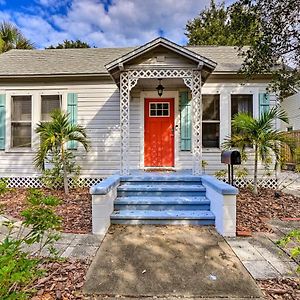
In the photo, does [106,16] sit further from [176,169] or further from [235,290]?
[235,290]

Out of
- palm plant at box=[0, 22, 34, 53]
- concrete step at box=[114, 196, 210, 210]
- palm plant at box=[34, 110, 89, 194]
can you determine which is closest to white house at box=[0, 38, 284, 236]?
palm plant at box=[34, 110, 89, 194]

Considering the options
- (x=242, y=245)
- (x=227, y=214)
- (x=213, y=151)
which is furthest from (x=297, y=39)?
(x=242, y=245)

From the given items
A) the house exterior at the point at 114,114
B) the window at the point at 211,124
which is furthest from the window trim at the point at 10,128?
the window at the point at 211,124

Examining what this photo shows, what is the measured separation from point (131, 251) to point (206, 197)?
2.33 m

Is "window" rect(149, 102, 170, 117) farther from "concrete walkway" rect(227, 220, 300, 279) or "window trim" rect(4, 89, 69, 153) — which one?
"concrete walkway" rect(227, 220, 300, 279)

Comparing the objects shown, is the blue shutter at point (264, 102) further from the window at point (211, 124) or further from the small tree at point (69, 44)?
the small tree at point (69, 44)

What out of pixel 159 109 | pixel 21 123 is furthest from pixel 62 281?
pixel 21 123

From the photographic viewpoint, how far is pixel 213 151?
8.02 meters

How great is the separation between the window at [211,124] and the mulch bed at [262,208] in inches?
68.4

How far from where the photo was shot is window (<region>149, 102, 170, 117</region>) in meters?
8.16

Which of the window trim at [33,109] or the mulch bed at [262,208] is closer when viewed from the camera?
the mulch bed at [262,208]

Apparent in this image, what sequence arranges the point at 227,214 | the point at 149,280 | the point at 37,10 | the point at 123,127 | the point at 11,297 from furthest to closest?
the point at 37,10 → the point at 123,127 → the point at 227,214 → the point at 149,280 → the point at 11,297

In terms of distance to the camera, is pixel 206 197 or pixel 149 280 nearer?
pixel 149 280

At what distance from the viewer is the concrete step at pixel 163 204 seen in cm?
519
